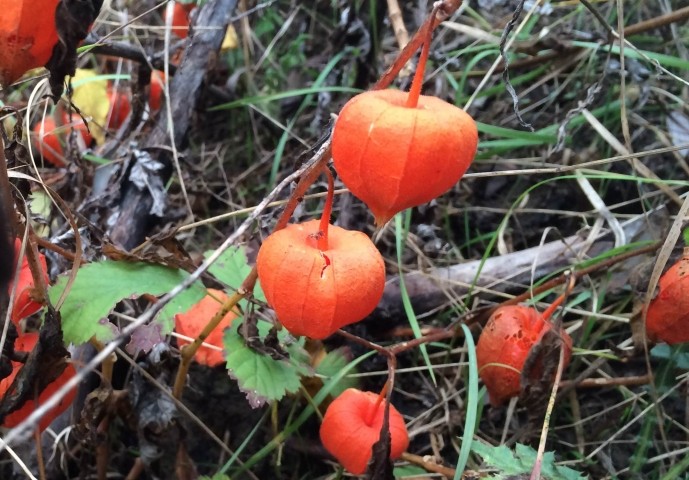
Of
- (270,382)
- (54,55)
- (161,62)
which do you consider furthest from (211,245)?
(54,55)

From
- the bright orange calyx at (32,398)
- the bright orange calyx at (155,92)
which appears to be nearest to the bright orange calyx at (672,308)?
the bright orange calyx at (32,398)

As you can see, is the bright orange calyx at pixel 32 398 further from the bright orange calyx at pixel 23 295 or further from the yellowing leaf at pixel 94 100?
the yellowing leaf at pixel 94 100

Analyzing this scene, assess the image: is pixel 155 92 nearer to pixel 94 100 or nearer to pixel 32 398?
pixel 94 100

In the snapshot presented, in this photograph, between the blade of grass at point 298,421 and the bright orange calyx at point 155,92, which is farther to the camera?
the bright orange calyx at point 155,92

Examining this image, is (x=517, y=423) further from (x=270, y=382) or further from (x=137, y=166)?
(x=137, y=166)

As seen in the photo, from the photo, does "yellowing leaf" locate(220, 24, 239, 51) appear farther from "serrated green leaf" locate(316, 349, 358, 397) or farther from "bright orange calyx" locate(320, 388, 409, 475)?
"bright orange calyx" locate(320, 388, 409, 475)

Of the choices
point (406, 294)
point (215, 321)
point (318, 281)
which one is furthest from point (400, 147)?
point (406, 294)
